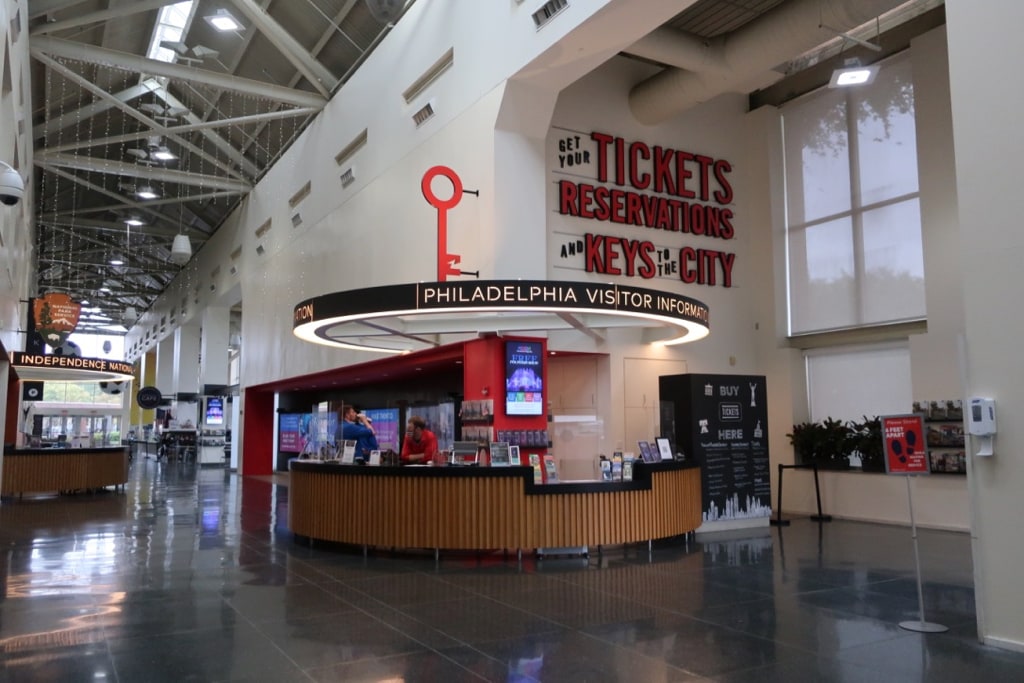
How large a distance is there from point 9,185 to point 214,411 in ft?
69.5

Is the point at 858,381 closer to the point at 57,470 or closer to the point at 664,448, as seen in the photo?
the point at 664,448

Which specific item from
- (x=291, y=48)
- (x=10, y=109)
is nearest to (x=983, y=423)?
(x=10, y=109)

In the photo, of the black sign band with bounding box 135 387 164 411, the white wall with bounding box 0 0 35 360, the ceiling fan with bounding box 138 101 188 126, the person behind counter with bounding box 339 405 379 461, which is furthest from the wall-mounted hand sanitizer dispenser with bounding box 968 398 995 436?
the black sign band with bounding box 135 387 164 411

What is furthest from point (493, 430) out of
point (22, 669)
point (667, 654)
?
point (22, 669)

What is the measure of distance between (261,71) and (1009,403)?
56.4 ft

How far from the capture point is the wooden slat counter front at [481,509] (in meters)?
7.75

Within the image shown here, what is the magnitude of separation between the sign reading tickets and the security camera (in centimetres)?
917

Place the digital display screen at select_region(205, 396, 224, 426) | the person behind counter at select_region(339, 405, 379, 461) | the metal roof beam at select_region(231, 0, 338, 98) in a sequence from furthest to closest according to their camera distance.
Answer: the digital display screen at select_region(205, 396, 224, 426) < the metal roof beam at select_region(231, 0, 338, 98) < the person behind counter at select_region(339, 405, 379, 461)

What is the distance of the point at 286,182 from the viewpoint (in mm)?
19047

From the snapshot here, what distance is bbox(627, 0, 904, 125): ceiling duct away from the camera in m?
9.59

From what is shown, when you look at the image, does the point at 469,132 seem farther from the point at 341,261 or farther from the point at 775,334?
the point at 775,334

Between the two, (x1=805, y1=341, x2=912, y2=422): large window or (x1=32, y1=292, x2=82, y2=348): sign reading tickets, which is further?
(x1=32, y1=292, x2=82, y2=348): sign reading tickets

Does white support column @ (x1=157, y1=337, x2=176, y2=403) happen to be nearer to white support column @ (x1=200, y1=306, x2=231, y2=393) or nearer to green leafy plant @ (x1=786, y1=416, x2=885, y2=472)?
white support column @ (x1=200, y1=306, x2=231, y2=393)

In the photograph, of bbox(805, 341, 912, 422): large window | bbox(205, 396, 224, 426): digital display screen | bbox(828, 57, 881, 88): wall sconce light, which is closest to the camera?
bbox(828, 57, 881, 88): wall sconce light
